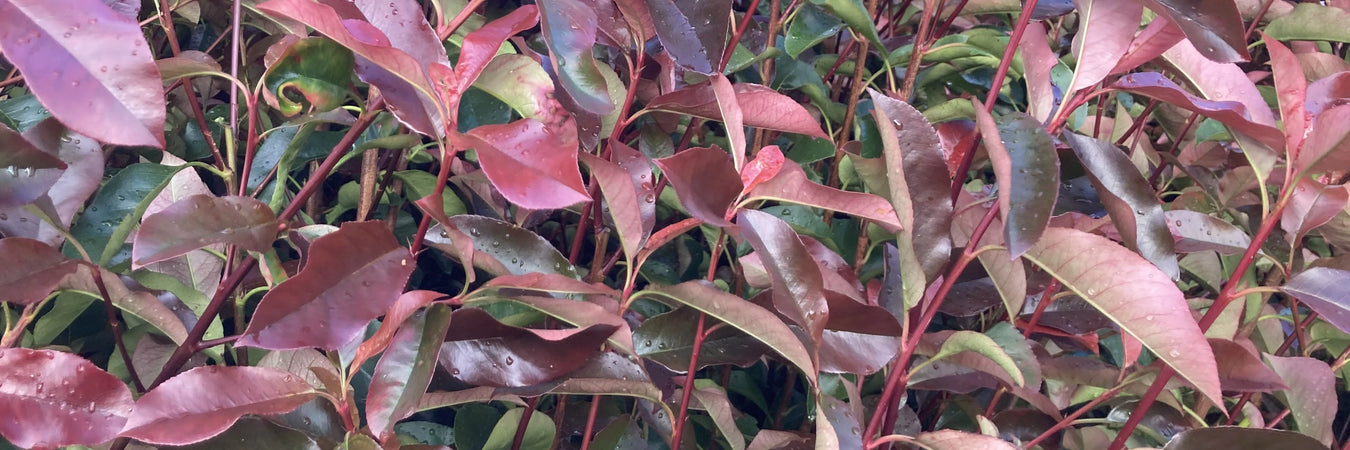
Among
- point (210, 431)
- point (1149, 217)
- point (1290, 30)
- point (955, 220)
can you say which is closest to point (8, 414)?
point (210, 431)

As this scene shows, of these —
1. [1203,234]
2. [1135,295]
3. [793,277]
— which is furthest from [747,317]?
[1203,234]

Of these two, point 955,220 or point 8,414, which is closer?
point 8,414

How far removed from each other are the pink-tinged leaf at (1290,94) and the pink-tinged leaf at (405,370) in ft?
2.22

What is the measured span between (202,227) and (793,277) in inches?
16.6

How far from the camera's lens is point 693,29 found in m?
0.71

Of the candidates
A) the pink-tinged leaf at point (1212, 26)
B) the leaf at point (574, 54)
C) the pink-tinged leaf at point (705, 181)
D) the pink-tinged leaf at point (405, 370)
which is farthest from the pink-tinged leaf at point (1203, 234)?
the pink-tinged leaf at point (405, 370)

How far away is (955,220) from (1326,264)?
38 cm

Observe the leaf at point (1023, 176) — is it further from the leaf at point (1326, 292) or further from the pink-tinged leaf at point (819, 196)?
the leaf at point (1326, 292)

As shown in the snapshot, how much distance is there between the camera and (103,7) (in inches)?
19.9

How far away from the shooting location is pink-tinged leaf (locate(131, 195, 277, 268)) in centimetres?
54

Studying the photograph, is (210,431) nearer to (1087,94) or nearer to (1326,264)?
(1087,94)

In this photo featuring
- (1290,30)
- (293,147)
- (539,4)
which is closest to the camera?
(539,4)

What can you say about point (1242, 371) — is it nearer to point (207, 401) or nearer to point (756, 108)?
point (756, 108)

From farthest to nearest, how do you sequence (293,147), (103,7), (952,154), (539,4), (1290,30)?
(1290,30)
(952,154)
(293,147)
(539,4)
(103,7)
